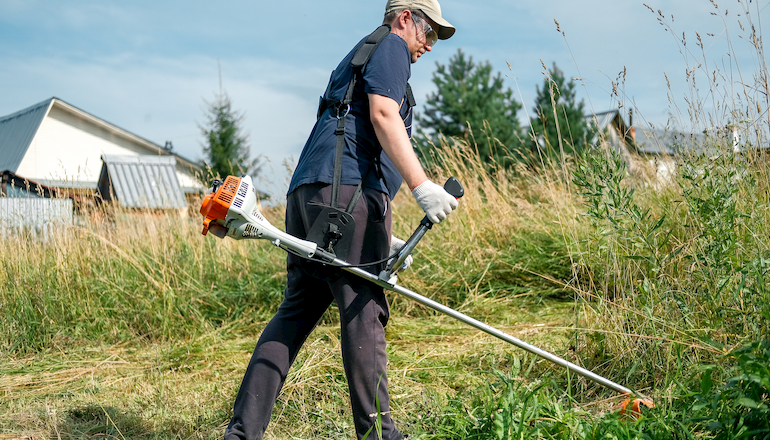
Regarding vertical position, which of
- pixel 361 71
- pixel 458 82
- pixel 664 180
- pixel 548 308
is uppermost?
pixel 458 82

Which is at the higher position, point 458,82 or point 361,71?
point 458,82

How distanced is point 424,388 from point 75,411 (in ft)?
5.53

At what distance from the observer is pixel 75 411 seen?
282 cm

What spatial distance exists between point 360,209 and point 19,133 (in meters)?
30.5

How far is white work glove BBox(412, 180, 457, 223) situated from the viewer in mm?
1958

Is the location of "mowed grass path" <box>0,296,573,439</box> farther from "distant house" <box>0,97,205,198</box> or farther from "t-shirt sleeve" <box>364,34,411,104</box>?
"distant house" <box>0,97,205,198</box>

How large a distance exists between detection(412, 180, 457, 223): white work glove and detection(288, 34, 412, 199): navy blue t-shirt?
0.65ft

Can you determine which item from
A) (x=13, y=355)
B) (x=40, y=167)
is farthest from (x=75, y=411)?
(x=40, y=167)

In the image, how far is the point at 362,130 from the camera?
6.90 feet

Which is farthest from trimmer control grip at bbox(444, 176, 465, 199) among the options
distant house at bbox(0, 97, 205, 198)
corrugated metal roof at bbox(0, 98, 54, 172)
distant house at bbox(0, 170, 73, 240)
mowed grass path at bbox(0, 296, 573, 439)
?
corrugated metal roof at bbox(0, 98, 54, 172)

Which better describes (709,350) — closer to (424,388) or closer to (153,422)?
(424,388)

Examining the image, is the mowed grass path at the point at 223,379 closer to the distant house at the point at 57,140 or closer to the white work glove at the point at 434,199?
the white work glove at the point at 434,199

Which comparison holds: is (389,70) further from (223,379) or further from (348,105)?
(223,379)

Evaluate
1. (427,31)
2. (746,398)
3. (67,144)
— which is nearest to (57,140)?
(67,144)
